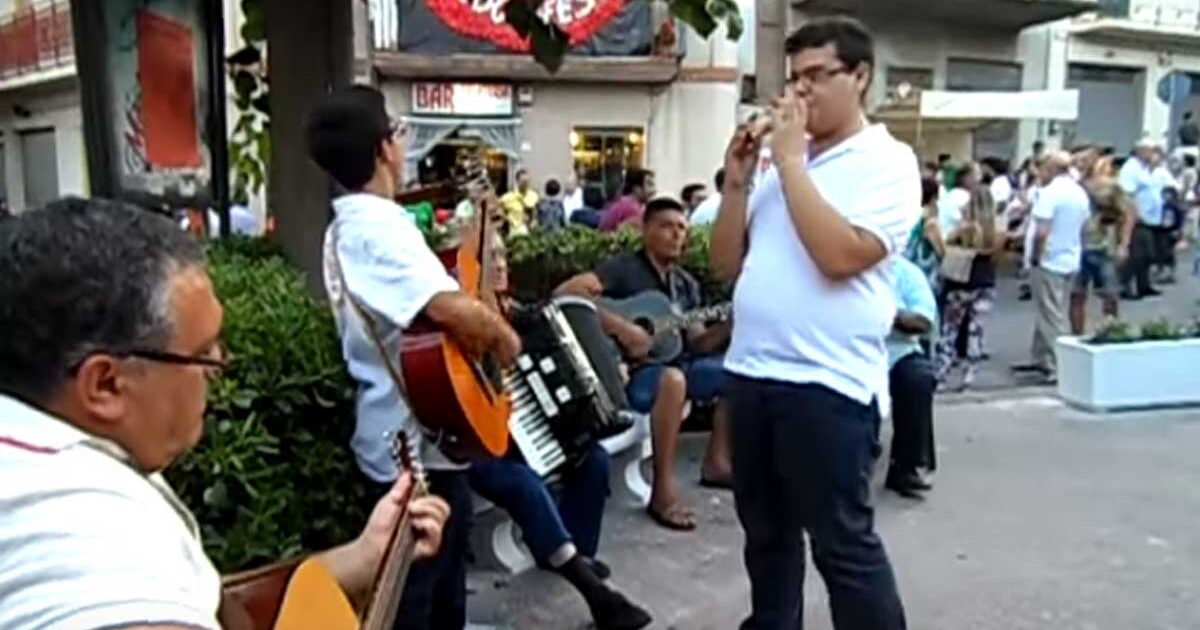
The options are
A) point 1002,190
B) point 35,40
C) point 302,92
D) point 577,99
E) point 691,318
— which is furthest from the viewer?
point 35,40

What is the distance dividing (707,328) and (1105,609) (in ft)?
7.36

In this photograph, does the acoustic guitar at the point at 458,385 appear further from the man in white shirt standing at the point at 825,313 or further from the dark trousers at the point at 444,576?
the man in white shirt standing at the point at 825,313

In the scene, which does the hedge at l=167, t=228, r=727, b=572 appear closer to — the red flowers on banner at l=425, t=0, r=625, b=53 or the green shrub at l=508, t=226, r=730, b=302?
the green shrub at l=508, t=226, r=730, b=302

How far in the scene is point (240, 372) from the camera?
3.21m

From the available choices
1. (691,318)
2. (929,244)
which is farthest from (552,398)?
(929,244)

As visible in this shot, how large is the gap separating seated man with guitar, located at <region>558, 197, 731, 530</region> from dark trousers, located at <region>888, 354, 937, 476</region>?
0.81 meters

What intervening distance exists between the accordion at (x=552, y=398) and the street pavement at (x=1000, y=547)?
1.97 ft

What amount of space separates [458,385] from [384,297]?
268mm

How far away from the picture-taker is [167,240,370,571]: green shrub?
3064 mm

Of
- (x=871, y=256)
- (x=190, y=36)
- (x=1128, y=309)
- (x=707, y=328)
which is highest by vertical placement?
(x=190, y=36)

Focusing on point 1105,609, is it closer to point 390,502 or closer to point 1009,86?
point 390,502

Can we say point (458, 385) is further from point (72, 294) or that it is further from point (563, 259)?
point (563, 259)

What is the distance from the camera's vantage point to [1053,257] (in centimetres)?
1017

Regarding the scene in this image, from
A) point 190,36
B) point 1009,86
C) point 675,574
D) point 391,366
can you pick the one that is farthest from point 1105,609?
point 1009,86
